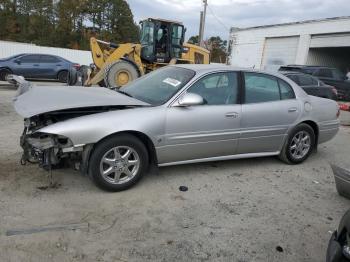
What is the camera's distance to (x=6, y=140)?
617cm

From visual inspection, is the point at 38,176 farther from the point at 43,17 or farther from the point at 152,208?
the point at 43,17

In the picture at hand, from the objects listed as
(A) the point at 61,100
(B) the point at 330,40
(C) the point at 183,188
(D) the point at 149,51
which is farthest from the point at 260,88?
(B) the point at 330,40

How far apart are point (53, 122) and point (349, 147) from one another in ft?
20.2

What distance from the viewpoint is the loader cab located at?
14.0 meters

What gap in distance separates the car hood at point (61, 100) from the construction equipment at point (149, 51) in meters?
7.27

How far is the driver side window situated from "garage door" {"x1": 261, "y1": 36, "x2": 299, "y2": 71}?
21.6 metres

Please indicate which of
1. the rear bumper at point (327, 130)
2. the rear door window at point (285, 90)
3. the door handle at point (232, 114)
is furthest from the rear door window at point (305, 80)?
the door handle at point (232, 114)

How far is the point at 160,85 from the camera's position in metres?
5.12

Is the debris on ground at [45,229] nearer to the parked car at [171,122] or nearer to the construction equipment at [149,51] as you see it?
the parked car at [171,122]

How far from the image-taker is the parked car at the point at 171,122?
409 cm

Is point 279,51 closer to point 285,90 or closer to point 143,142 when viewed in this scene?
point 285,90

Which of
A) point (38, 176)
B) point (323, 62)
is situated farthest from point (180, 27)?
point (323, 62)

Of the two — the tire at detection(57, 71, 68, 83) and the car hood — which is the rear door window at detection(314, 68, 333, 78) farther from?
the car hood

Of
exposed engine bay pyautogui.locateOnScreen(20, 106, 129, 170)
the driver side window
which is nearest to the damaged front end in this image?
exposed engine bay pyautogui.locateOnScreen(20, 106, 129, 170)
